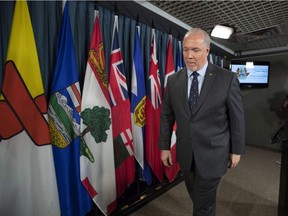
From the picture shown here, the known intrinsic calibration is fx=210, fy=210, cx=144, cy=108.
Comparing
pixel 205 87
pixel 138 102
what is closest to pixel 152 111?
pixel 138 102

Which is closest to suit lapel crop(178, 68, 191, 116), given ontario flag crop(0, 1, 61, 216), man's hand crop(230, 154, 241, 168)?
man's hand crop(230, 154, 241, 168)

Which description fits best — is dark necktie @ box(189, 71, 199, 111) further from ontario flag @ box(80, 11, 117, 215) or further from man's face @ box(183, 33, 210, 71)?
ontario flag @ box(80, 11, 117, 215)

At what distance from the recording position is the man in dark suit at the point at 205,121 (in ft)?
4.06

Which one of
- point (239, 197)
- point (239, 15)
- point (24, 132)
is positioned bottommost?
point (239, 197)

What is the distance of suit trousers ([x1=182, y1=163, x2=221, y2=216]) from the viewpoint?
132cm

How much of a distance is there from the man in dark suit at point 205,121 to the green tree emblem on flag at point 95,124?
1.96 ft

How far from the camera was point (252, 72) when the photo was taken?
4.46 meters

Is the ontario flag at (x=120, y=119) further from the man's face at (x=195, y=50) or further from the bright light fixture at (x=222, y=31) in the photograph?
the bright light fixture at (x=222, y=31)

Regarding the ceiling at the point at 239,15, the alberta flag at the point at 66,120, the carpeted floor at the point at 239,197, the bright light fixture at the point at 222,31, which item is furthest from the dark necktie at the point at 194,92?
the bright light fixture at the point at 222,31

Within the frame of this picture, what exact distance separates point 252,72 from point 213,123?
3802 mm

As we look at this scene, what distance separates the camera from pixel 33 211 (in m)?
1.33

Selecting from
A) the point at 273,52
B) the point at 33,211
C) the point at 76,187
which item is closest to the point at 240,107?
the point at 76,187

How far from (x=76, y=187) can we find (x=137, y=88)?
1.00 metres

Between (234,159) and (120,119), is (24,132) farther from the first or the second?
(234,159)
